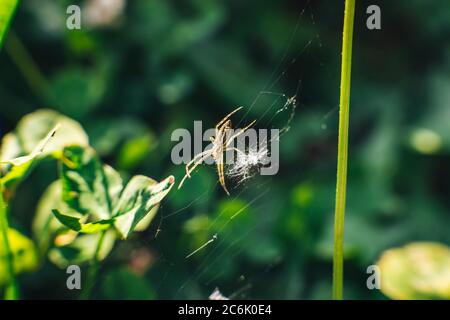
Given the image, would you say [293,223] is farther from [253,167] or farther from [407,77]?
[407,77]

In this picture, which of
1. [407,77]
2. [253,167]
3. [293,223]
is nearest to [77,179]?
[253,167]

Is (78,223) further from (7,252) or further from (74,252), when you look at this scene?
(74,252)

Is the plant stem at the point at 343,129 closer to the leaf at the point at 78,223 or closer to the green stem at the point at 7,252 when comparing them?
the leaf at the point at 78,223

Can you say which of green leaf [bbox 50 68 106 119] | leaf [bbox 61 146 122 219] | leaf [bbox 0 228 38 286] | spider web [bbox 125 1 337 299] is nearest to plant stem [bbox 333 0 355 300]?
leaf [bbox 61 146 122 219]

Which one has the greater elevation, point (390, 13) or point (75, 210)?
point (390, 13)

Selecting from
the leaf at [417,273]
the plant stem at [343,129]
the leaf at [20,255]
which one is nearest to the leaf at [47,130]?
the leaf at [20,255]

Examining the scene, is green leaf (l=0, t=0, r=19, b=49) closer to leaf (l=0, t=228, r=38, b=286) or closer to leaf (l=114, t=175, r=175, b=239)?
leaf (l=114, t=175, r=175, b=239)

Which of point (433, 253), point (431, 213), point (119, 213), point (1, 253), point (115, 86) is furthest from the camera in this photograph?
point (115, 86)

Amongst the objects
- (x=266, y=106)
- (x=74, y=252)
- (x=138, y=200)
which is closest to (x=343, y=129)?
(x=138, y=200)
